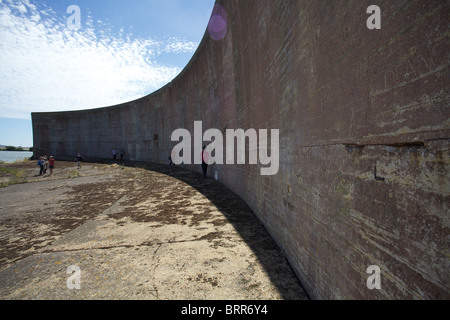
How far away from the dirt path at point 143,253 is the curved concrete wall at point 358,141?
0.58 m

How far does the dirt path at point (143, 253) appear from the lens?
300cm

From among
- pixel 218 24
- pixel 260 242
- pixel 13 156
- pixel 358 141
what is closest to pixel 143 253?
pixel 260 242

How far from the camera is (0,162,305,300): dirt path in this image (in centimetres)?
300

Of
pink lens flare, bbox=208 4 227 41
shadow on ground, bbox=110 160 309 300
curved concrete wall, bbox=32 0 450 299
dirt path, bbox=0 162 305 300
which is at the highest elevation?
pink lens flare, bbox=208 4 227 41

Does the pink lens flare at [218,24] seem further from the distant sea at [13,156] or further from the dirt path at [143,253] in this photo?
the distant sea at [13,156]

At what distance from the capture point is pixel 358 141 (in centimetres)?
181

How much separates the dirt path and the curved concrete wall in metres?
0.58

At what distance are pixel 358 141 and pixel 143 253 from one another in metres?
3.69

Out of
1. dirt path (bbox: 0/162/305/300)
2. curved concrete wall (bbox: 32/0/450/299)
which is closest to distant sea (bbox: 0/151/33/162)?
dirt path (bbox: 0/162/305/300)

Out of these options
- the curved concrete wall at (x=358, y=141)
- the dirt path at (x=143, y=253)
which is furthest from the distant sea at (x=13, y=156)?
the curved concrete wall at (x=358, y=141)

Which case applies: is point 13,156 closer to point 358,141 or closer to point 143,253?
point 143,253

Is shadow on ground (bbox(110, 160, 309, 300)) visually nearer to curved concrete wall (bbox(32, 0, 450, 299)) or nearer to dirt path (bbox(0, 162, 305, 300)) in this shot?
dirt path (bbox(0, 162, 305, 300))
